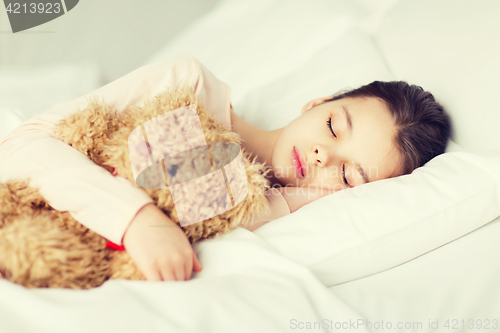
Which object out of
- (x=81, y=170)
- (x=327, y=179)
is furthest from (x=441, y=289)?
(x=81, y=170)

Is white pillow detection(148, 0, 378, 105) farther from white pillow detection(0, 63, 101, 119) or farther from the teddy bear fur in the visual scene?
the teddy bear fur

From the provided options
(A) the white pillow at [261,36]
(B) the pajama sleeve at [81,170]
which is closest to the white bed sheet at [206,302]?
(B) the pajama sleeve at [81,170]

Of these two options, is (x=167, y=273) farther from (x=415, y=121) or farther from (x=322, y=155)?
(x=415, y=121)

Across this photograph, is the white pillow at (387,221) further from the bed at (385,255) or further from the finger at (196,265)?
the finger at (196,265)

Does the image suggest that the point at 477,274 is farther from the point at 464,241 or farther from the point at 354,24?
the point at 354,24

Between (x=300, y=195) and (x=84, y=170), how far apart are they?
19.5 inches

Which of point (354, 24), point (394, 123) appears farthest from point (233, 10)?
point (394, 123)

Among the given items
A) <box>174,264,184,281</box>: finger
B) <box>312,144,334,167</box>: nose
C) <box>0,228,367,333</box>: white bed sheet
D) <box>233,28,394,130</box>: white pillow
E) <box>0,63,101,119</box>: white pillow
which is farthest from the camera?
<box>233,28,394,130</box>: white pillow

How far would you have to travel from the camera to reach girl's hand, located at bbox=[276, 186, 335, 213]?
2.58 feet

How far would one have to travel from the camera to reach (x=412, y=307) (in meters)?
0.55

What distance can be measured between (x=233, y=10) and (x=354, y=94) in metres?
0.71

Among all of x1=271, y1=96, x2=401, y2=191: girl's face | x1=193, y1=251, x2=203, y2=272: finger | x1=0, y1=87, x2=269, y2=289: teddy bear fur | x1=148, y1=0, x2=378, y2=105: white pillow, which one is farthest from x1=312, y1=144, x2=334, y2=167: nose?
x1=148, y1=0, x2=378, y2=105: white pillow

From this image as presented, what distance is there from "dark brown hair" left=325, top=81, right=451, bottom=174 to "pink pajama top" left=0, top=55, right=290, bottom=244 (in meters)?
0.37

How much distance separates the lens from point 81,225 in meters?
0.52
